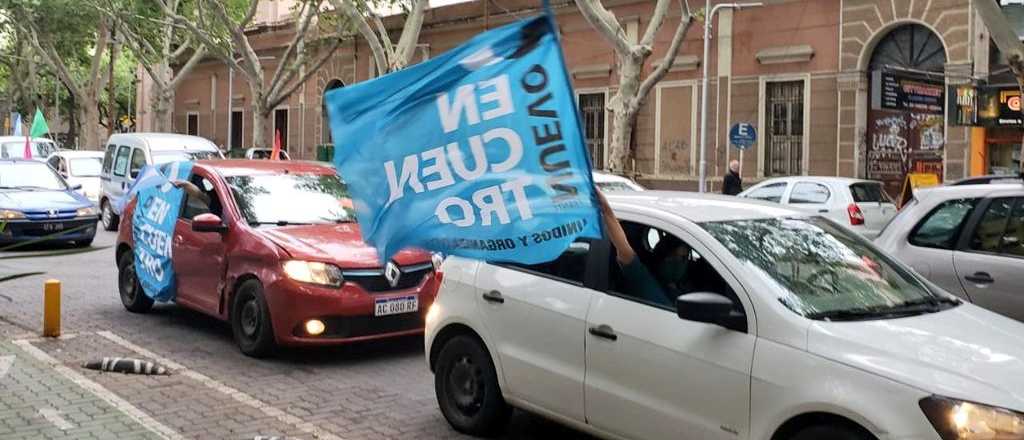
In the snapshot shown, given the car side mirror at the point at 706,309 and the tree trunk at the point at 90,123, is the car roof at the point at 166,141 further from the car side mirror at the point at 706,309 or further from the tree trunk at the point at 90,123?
the tree trunk at the point at 90,123

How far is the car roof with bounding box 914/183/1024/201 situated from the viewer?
7.04 metres

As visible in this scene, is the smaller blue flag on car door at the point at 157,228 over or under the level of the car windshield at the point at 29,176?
under

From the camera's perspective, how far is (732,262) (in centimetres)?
460

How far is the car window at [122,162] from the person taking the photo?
1953 centimetres

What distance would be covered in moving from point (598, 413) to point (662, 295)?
66 centimetres

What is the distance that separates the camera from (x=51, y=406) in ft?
21.0

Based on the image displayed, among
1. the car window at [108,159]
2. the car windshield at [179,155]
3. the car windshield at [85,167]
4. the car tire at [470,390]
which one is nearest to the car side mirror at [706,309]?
the car tire at [470,390]

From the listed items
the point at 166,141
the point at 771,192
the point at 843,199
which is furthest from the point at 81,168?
the point at 843,199

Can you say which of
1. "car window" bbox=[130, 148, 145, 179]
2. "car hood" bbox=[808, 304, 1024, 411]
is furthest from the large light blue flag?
"car window" bbox=[130, 148, 145, 179]

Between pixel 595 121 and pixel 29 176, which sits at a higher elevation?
pixel 595 121

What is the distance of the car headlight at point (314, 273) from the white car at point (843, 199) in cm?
1057

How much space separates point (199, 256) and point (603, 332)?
495 cm

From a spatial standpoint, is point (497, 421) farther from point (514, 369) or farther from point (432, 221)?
point (432, 221)

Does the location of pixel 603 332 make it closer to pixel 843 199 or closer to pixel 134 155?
pixel 843 199
